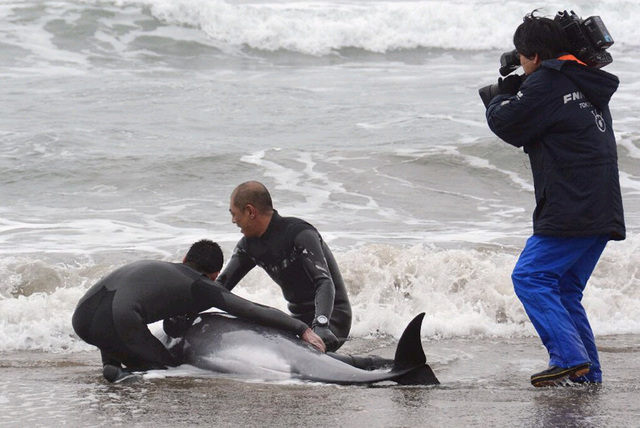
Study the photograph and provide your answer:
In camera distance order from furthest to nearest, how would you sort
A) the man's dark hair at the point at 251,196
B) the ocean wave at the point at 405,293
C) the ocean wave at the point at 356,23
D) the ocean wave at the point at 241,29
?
the ocean wave at the point at 356,23
the ocean wave at the point at 241,29
the ocean wave at the point at 405,293
the man's dark hair at the point at 251,196

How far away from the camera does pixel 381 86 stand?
74.7ft

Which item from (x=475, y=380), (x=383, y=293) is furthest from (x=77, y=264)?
(x=475, y=380)

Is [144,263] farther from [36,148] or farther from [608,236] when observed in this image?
[36,148]

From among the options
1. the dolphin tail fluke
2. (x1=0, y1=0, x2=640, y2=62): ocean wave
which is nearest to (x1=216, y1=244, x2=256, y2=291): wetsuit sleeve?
the dolphin tail fluke

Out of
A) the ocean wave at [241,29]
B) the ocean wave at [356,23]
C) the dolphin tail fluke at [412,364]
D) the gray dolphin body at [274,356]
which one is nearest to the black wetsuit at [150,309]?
the gray dolphin body at [274,356]

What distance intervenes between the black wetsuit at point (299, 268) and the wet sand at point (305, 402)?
0.80m

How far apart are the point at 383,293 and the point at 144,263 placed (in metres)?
3.70

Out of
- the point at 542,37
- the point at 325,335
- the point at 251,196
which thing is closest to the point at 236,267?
the point at 251,196

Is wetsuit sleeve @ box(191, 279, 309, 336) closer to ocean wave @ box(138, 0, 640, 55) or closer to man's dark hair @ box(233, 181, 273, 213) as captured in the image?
man's dark hair @ box(233, 181, 273, 213)

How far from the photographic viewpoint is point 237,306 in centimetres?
624

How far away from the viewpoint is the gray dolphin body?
5.71 metres

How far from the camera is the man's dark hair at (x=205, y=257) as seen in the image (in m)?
6.38

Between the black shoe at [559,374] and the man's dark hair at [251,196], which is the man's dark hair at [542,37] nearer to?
the black shoe at [559,374]

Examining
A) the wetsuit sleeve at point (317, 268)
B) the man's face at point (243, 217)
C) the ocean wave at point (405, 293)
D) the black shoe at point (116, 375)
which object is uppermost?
the man's face at point (243, 217)
